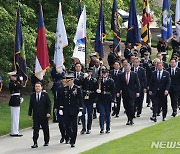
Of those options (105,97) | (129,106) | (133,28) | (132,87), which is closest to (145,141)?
(105,97)

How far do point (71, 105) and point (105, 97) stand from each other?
6.53 ft

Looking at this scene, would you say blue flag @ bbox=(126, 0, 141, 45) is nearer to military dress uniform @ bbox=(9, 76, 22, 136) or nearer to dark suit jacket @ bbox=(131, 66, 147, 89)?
dark suit jacket @ bbox=(131, 66, 147, 89)

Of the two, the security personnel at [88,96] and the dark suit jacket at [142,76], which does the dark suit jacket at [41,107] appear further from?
the dark suit jacket at [142,76]

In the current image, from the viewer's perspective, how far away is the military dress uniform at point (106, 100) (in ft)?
66.3

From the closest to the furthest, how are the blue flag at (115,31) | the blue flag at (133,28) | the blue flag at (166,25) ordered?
the blue flag at (115,31)
the blue flag at (133,28)
the blue flag at (166,25)

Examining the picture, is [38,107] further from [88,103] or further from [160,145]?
[160,145]

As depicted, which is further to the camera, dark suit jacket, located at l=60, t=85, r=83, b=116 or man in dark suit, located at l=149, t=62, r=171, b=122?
man in dark suit, located at l=149, t=62, r=171, b=122

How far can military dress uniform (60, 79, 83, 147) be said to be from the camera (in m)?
18.5

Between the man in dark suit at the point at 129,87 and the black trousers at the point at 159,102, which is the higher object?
the man in dark suit at the point at 129,87

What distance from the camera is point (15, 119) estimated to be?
67.1 ft

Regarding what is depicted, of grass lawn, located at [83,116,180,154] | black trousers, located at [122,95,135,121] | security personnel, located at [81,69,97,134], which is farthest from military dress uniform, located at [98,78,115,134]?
black trousers, located at [122,95,135,121]

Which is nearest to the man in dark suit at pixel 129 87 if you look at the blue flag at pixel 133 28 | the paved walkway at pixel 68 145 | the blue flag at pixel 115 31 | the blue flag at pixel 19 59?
the paved walkway at pixel 68 145

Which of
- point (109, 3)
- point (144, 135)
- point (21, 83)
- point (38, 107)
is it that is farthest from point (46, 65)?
point (109, 3)

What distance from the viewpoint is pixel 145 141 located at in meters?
18.4
